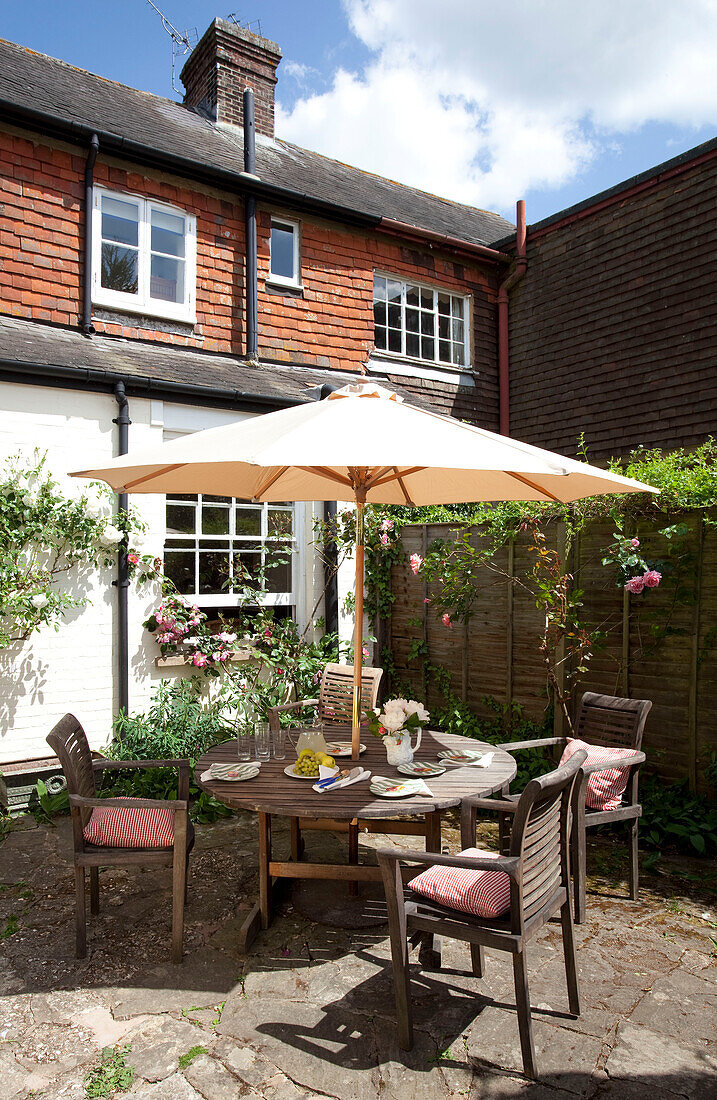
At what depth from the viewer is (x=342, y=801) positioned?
118 inches

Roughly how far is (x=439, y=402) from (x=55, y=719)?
594 cm

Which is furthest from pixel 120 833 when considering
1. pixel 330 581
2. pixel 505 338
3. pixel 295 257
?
pixel 505 338

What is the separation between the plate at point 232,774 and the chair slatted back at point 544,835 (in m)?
1.33

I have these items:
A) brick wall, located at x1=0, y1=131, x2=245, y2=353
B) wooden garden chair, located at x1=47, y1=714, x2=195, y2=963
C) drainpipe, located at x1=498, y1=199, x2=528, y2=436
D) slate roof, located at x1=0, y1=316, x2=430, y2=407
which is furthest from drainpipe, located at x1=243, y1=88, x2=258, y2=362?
wooden garden chair, located at x1=47, y1=714, x2=195, y2=963

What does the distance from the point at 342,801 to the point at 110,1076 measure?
47.9 inches

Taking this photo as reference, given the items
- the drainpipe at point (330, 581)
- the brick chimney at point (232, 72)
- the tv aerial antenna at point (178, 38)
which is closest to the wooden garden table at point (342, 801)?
the drainpipe at point (330, 581)

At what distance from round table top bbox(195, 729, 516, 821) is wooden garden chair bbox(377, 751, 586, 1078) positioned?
27cm

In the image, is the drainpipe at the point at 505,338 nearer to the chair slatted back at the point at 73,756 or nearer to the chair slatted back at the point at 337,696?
the chair slatted back at the point at 337,696

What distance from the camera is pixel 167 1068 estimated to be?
2461mm

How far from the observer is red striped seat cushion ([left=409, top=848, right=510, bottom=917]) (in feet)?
8.24

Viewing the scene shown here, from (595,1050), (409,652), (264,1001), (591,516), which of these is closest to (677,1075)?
(595,1050)

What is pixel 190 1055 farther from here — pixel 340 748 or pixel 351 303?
pixel 351 303

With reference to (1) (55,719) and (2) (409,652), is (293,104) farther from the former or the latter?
(1) (55,719)

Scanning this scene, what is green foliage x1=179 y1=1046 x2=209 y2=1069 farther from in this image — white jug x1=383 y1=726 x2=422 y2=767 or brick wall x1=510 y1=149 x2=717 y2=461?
brick wall x1=510 y1=149 x2=717 y2=461
